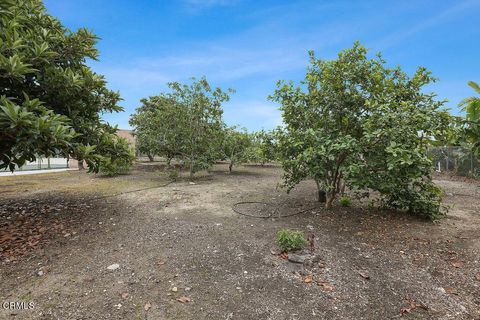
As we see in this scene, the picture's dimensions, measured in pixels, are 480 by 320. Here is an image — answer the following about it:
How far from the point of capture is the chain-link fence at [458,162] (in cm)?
1198

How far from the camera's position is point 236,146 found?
12727mm

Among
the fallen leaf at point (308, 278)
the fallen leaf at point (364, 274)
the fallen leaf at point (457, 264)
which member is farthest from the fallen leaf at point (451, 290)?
the fallen leaf at point (308, 278)

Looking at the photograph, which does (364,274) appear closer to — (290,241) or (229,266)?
(290,241)

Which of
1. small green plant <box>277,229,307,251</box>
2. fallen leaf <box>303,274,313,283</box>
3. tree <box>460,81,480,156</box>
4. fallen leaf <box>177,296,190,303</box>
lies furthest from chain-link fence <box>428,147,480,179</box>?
fallen leaf <box>177,296,190,303</box>

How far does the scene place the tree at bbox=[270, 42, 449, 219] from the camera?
383 cm

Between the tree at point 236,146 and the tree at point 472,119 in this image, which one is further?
the tree at point 236,146

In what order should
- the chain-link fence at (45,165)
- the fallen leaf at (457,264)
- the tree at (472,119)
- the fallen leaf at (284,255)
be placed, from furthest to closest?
the chain-link fence at (45,165), the tree at (472,119), the fallen leaf at (284,255), the fallen leaf at (457,264)

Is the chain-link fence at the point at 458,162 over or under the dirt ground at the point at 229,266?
over

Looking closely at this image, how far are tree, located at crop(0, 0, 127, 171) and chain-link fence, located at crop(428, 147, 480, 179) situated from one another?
13086mm

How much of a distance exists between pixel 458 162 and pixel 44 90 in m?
17.0

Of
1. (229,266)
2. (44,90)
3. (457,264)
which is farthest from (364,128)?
(44,90)

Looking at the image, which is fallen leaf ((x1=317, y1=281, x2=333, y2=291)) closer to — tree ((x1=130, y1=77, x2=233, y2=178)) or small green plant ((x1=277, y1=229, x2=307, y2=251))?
small green plant ((x1=277, y1=229, x2=307, y2=251))

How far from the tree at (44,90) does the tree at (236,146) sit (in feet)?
21.7

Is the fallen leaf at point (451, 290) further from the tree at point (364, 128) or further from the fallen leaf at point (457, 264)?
the tree at point (364, 128)
